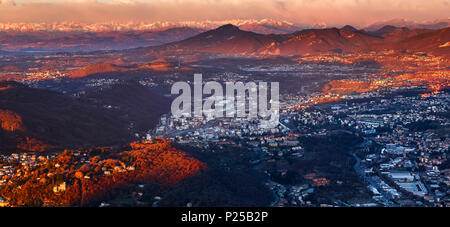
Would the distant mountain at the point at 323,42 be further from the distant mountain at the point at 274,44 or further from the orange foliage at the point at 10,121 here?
the orange foliage at the point at 10,121

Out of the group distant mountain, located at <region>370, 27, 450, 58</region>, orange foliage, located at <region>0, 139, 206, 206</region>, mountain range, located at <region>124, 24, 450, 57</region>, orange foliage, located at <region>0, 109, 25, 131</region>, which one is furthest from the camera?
mountain range, located at <region>124, 24, 450, 57</region>

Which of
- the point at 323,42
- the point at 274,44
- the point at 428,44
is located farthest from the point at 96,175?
the point at 274,44

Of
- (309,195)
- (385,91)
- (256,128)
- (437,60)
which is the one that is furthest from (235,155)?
(437,60)

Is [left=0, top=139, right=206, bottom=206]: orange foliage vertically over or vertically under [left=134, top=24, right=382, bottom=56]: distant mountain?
under

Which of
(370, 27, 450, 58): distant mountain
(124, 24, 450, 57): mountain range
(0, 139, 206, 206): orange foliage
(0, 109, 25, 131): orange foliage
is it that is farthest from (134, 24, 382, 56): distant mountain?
(0, 139, 206, 206): orange foliage

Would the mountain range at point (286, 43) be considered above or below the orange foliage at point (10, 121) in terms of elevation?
above

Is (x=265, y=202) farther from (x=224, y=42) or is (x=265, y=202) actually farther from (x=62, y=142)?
(x=224, y=42)

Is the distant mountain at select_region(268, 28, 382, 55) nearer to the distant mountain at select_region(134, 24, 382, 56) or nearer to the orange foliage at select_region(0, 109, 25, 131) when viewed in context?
the distant mountain at select_region(134, 24, 382, 56)

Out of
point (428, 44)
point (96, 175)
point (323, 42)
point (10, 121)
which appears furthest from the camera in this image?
point (323, 42)

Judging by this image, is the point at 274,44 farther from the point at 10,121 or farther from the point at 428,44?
the point at 10,121

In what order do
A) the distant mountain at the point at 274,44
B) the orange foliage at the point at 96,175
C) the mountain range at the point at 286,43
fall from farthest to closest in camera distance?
the distant mountain at the point at 274,44, the mountain range at the point at 286,43, the orange foliage at the point at 96,175

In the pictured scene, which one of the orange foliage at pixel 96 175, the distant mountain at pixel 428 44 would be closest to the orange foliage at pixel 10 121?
the orange foliage at pixel 96 175

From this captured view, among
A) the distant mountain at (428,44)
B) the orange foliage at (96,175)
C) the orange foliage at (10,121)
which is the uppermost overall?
the distant mountain at (428,44)
